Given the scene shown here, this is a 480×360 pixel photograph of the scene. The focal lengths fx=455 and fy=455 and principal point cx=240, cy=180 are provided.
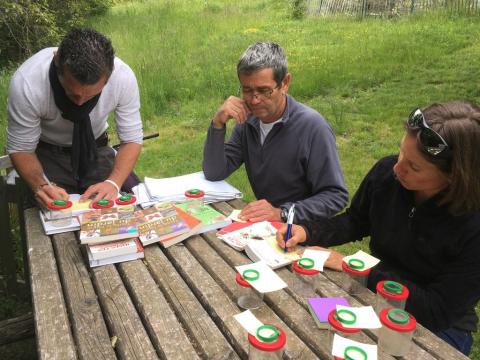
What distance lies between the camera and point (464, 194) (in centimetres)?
158

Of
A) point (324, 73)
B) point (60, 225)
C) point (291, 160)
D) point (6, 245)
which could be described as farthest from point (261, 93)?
point (324, 73)

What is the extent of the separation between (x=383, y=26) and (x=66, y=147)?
8430 mm

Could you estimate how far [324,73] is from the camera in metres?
7.12

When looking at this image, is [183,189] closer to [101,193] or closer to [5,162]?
[101,193]

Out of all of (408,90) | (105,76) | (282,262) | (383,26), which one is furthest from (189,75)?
(282,262)

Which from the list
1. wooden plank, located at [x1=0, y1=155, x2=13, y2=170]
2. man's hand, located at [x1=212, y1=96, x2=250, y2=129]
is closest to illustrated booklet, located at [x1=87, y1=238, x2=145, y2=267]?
man's hand, located at [x1=212, y1=96, x2=250, y2=129]

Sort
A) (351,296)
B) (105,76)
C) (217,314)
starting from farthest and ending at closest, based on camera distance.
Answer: (105,76) < (351,296) < (217,314)

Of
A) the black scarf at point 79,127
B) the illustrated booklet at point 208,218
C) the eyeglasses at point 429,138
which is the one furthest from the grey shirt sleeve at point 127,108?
the eyeglasses at point 429,138

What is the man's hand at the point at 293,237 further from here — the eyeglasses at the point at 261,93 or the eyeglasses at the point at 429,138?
the eyeglasses at the point at 261,93

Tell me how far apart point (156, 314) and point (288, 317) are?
45cm

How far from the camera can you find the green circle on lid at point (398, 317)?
4.41 ft

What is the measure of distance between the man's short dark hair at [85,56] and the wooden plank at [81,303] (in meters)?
0.77

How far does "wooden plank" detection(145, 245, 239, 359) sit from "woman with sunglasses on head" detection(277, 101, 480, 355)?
47 centimetres

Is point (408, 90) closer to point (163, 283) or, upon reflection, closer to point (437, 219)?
point (437, 219)
